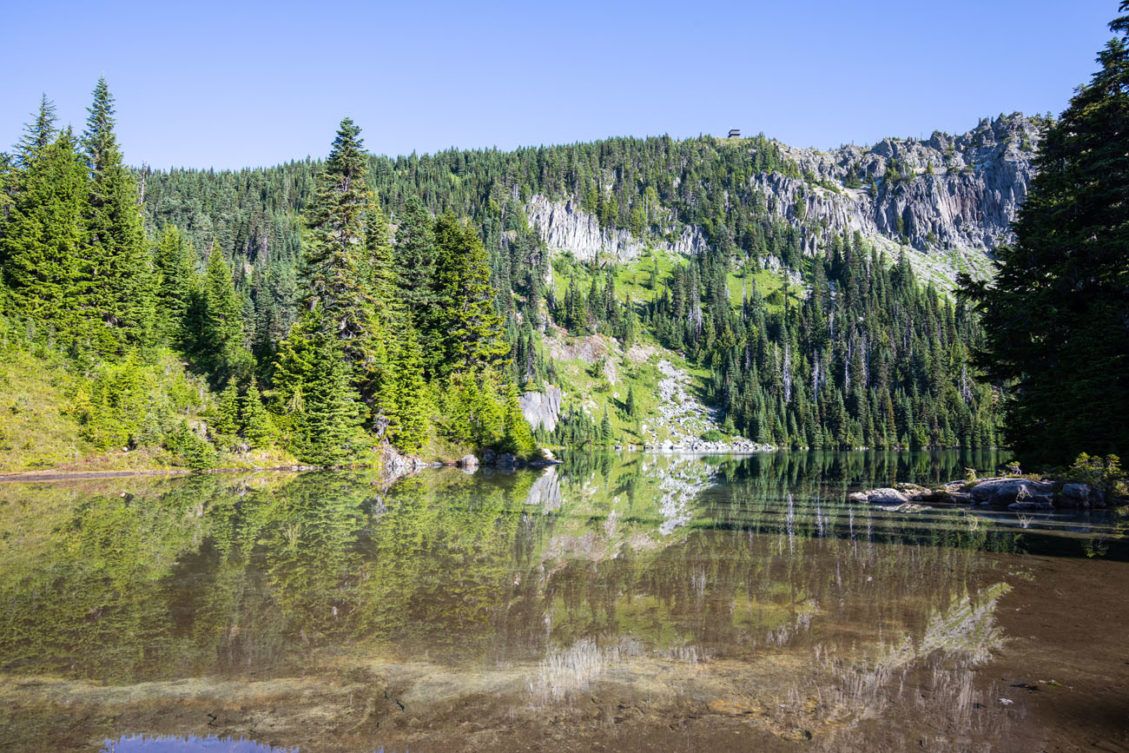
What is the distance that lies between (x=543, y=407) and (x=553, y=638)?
11548cm

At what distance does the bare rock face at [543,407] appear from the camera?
11612 centimetres

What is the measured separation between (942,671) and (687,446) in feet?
421

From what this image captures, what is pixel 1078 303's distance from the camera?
1042 inches

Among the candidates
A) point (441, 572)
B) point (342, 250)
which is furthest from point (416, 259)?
point (441, 572)

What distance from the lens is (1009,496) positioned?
79.1 feet

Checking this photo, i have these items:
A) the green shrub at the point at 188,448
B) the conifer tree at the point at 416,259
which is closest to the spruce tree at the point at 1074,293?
the conifer tree at the point at 416,259

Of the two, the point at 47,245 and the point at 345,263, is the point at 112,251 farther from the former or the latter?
the point at 345,263

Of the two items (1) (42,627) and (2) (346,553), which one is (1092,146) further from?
(1) (42,627)

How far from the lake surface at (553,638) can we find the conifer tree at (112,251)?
26.0m

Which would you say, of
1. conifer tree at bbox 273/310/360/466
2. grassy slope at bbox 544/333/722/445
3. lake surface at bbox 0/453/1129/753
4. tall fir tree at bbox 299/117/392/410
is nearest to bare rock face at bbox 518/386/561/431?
grassy slope at bbox 544/333/722/445

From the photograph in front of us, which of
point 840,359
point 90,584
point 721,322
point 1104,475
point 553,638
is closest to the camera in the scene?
point 553,638

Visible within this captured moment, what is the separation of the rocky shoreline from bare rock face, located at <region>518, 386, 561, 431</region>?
290ft

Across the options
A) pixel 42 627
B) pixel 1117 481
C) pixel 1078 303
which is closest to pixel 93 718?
pixel 42 627

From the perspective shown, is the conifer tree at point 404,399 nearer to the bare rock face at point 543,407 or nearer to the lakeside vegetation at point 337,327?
the lakeside vegetation at point 337,327
